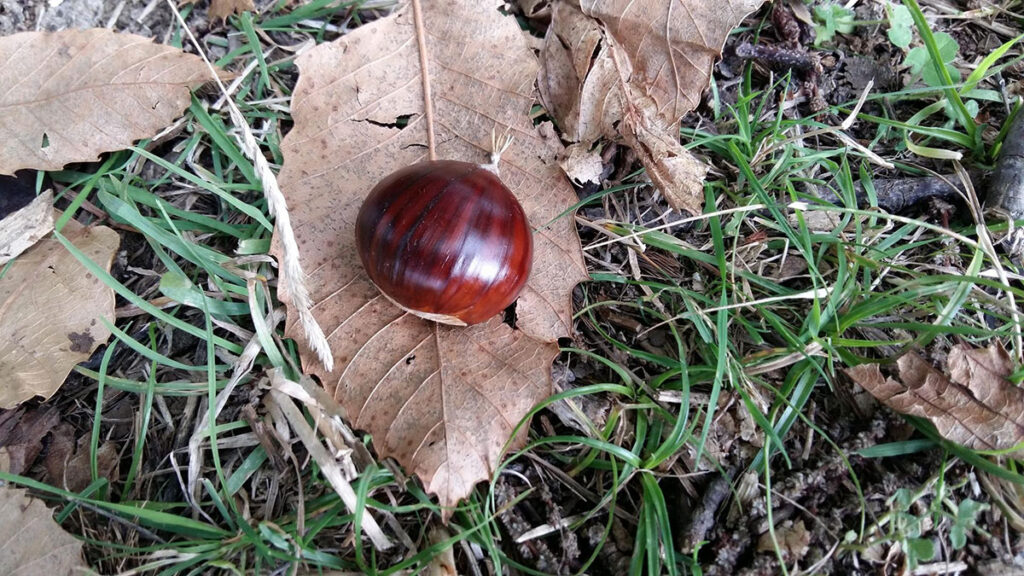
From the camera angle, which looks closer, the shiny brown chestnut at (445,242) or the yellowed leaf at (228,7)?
the shiny brown chestnut at (445,242)

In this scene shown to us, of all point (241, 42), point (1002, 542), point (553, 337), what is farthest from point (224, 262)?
point (1002, 542)

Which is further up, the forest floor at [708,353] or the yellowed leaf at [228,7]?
the yellowed leaf at [228,7]

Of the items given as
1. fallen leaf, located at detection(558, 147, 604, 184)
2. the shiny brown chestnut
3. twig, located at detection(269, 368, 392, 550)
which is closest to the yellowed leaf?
the shiny brown chestnut

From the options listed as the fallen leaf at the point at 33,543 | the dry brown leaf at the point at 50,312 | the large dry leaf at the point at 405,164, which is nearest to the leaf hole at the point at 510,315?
the large dry leaf at the point at 405,164

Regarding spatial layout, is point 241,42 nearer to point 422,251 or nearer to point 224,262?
point 224,262

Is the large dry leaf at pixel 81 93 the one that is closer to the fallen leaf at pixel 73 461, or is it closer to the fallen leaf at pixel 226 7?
the fallen leaf at pixel 226 7

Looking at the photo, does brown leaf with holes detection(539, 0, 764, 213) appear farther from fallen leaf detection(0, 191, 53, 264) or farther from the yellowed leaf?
fallen leaf detection(0, 191, 53, 264)

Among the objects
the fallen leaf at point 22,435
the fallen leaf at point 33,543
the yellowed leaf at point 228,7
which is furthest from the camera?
the yellowed leaf at point 228,7
